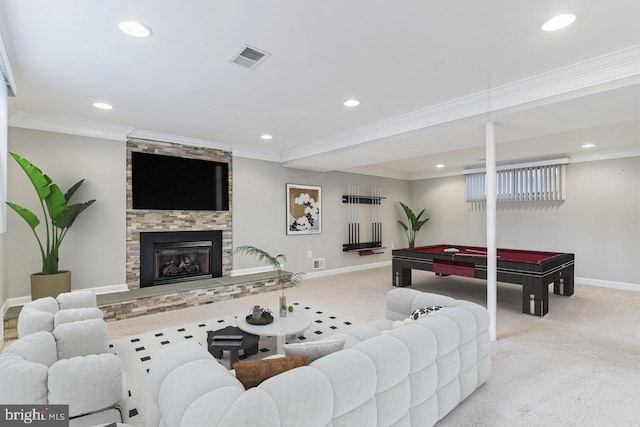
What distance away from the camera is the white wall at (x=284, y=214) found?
18.9 ft

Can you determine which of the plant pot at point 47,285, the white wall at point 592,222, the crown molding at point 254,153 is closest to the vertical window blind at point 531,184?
the white wall at point 592,222

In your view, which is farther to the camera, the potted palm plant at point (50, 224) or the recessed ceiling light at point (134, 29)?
the potted palm plant at point (50, 224)

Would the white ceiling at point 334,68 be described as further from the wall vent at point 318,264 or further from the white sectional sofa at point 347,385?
the wall vent at point 318,264

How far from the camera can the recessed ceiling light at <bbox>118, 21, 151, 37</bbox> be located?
2.07 m

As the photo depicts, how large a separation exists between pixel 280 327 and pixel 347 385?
169cm

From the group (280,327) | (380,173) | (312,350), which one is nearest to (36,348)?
(312,350)

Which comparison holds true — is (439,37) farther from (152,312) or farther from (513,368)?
(152,312)

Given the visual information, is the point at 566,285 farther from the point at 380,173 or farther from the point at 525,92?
the point at 380,173

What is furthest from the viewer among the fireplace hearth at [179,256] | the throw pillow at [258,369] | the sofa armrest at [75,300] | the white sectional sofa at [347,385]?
the fireplace hearth at [179,256]

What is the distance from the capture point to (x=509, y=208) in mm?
7031

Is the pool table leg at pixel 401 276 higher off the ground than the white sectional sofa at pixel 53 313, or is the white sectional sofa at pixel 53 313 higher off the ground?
the white sectional sofa at pixel 53 313

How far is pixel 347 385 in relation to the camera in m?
1.33

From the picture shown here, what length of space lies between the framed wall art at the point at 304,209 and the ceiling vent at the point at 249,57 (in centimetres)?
384

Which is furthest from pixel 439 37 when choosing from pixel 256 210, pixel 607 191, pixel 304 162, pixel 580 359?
pixel 607 191
